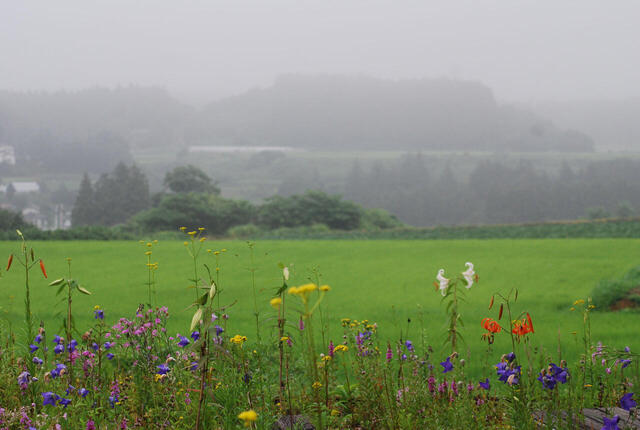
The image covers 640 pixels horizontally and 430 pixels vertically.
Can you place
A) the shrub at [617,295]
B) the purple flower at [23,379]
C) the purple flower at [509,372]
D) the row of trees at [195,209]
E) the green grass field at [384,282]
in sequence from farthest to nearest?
the row of trees at [195,209]
the shrub at [617,295]
the green grass field at [384,282]
the purple flower at [23,379]
the purple flower at [509,372]

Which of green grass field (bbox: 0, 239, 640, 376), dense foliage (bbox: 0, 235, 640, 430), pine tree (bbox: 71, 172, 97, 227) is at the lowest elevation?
green grass field (bbox: 0, 239, 640, 376)

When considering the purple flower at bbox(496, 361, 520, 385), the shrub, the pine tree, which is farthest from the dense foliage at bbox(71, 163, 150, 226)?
the purple flower at bbox(496, 361, 520, 385)

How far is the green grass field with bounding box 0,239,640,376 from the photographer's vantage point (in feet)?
23.2

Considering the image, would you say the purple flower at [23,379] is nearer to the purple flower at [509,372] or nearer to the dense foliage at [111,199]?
the purple flower at [509,372]

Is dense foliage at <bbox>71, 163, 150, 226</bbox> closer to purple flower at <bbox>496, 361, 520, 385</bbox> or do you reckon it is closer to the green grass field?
the green grass field

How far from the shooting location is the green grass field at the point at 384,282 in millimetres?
7078

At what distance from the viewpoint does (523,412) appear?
253 cm

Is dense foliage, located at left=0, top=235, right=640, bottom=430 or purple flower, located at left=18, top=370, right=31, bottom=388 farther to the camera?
purple flower, located at left=18, top=370, right=31, bottom=388

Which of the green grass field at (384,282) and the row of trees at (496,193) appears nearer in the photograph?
the green grass field at (384,282)

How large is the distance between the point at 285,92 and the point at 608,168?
107m

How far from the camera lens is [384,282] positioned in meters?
11.8

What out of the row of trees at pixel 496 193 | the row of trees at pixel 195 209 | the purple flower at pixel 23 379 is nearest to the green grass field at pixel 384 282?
the purple flower at pixel 23 379

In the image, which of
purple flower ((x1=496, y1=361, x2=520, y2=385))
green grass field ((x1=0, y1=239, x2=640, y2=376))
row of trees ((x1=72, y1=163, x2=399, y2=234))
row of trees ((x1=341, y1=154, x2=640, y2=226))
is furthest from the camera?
row of trees ((x1=341, y1=154, x2=640, y2=226))

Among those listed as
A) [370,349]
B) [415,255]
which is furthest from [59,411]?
[415,255]
